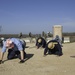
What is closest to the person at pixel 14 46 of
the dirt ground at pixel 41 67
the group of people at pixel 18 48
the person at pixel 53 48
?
the group of people at pixel 18 48

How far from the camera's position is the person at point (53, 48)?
1368 centimetres

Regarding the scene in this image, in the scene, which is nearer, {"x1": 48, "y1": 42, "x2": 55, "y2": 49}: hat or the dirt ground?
the dirt ground

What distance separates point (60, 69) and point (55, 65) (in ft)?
3.08

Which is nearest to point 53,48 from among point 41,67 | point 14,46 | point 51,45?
point 51,45

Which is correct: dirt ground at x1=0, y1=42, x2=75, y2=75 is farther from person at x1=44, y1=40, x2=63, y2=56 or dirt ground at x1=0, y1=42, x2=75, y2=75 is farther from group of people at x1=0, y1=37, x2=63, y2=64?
person at x1=44, y1=40, x2=63, y2=56

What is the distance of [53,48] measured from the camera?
13961mm

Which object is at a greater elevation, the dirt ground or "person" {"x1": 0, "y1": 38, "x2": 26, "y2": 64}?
"person" {"x1": 0, "y1": 38, "x2": 26, "y2": 64}

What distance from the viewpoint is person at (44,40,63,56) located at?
13680mm

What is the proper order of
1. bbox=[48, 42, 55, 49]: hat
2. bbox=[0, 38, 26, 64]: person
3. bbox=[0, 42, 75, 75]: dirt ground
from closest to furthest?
bbox=[0, 42, 75, 75]: dirt ground < bbox=[0, 38, 26, 64]: person < bbox=[48, 42, 55, 49]: hat

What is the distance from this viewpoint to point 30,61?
12141mm

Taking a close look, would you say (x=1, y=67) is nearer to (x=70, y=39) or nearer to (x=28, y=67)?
(x=28, y=67)

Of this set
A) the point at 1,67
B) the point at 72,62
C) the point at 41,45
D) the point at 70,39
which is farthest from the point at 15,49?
the point at 70,39

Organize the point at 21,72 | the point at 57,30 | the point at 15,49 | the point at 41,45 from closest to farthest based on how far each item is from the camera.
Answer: the point at 21,72 < the point at 15,49 < the point at 41,45 < the point at 57,30

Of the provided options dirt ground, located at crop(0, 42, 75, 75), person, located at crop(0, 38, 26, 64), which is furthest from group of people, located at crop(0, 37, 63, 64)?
dirt ground, located at crop(0, 42, 75, 75)
